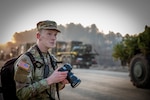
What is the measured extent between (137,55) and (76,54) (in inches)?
686

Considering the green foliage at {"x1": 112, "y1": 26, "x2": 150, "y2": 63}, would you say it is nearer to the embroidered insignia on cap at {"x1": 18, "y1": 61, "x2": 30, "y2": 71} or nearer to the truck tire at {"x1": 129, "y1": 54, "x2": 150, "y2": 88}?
the truck tire at {"x1": 129, "y1": 54, "x2": 150, "y2": 88}

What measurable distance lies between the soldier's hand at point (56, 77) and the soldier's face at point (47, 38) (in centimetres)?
32

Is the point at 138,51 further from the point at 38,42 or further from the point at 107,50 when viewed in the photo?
the point at 107,50

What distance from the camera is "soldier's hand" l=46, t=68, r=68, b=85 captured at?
7.93 feet

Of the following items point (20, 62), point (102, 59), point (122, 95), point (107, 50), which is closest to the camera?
point (20, 62)

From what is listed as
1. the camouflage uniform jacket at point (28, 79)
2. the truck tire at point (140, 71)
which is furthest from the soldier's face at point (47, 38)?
Answer: the truck tire at point (140, 71)

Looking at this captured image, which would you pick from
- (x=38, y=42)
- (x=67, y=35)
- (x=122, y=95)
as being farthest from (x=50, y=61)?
(x=67, y=35)

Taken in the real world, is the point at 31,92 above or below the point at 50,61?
below

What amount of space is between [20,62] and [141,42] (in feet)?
18.7

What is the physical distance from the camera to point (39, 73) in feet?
8.30

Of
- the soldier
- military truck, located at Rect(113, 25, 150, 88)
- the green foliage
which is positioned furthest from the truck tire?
the soldier

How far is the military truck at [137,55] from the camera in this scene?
7.45m

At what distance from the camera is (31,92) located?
7.91 ft

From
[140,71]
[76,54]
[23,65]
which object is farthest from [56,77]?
[76,54]
